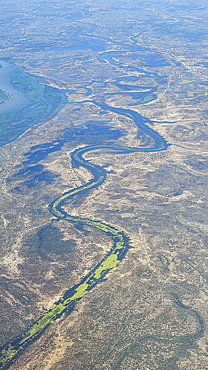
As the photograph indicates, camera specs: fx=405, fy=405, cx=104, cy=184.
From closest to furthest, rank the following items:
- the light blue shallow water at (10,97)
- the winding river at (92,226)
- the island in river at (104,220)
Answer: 1. the island in river at (104,220)
2. the winding river at (92,226)
3. the light blue shallow water at (10,97)

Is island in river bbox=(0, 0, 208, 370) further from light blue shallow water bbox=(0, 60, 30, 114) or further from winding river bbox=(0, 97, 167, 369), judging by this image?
light blue shallow water bbox=(0, 60, 30, 114)

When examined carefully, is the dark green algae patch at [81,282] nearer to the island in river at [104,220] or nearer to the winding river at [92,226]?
the winding river at [92,226]

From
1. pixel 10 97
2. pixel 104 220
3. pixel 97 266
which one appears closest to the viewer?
pixel 97 266

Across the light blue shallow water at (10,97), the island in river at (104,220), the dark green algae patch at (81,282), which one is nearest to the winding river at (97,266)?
the dark green algae patch at (81,282)

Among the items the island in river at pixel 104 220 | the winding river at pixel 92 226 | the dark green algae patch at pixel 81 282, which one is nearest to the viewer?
the dark green algae patch at pixel 81 282

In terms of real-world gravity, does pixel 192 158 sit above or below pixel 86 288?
below

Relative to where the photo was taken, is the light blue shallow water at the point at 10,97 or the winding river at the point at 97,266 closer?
the winding river at the point at 97,266

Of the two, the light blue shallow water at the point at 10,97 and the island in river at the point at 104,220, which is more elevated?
the light blue shallow water at the point at 10,97

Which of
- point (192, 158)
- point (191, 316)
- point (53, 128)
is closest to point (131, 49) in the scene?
→ point (53, 128)

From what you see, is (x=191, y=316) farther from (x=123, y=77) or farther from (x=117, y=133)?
(x=123, y=77)

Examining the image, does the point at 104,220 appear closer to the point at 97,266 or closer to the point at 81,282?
the point at 97,266

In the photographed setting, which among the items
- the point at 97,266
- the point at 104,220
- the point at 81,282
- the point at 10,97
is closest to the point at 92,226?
the point at 104,220
